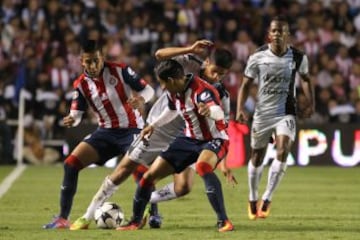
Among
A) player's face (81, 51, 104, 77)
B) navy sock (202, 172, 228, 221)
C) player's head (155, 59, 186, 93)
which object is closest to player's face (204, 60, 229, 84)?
player's head (155, 59, 186, 93)

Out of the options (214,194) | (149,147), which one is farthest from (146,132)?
(214,194)

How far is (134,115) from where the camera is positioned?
1205 centimetres

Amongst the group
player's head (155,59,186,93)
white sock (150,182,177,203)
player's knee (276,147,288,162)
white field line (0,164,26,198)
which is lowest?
white field line (0,164,26,198)

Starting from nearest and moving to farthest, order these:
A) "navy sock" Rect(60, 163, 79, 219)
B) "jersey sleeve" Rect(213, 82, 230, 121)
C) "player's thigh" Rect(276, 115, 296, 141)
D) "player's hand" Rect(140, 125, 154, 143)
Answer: "player's hand" Rect(140, 125, 154, 143), "navy sock" Rect(60, 163, 79, 219), "jersey sleeve" Rect(213, 82, 230, 121), "player's thigh" Rect(276, 115, 296, 141)

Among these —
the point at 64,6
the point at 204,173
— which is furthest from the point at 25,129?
the point at 204,173

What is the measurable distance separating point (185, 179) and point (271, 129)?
1510mm

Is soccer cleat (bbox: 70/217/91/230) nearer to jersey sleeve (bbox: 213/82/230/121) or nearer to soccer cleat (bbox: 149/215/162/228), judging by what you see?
soccer cleat (bbox: 149/215/162/228)

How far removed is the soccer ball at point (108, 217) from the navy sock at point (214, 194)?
1106mm

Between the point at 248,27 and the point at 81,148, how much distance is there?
43.9ft

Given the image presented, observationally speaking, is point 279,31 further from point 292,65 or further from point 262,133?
point 262,133

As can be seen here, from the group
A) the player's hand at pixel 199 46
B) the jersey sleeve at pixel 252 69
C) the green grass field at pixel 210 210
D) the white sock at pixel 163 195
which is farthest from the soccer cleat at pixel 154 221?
the jersey sleeve at pixel 252 69

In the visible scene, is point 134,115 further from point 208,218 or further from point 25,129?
point 25,129

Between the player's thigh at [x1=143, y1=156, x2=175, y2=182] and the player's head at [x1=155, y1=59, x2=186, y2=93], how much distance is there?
0.72 metres

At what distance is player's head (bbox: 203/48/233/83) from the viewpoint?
11.7 m
